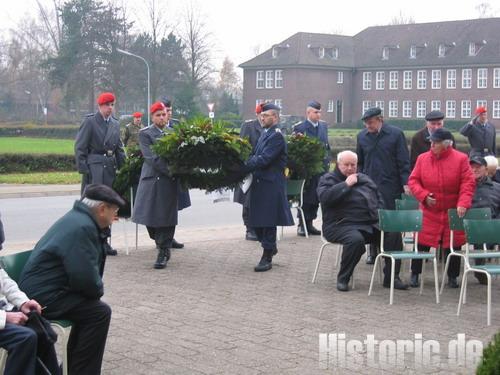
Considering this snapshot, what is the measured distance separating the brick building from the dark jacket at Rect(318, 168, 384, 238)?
280ft

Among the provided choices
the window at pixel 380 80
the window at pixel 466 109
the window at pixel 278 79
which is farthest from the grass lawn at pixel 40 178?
the window at pixel 380 80

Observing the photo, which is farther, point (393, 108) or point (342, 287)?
point (393, 108)

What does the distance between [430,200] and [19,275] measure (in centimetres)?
505

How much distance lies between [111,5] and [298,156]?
68.9 m

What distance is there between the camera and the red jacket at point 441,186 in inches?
383

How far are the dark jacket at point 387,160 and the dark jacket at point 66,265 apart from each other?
572cm

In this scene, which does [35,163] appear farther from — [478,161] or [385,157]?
[478,161]

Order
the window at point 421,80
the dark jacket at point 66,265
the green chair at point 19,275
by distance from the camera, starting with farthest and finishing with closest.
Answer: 1. the window at point 421,80
2. the green chair at point 19,275
3. the dark jacket at point 66,265

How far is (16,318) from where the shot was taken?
548 centimetres

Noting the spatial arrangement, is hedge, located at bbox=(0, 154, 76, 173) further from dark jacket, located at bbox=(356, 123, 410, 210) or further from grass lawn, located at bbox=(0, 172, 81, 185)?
dark jacket, located at bbox=(356, 123, 410, 210)

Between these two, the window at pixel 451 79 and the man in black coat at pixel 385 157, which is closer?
the man in black coat at pixel 385 157

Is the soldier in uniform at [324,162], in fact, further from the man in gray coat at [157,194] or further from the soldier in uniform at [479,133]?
the soldier in uniform at [479,133]

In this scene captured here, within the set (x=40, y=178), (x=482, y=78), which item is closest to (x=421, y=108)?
(x=482, y=78)

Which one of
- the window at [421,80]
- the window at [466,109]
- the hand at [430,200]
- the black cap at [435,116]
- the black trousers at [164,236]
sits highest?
the window at [421,80]
